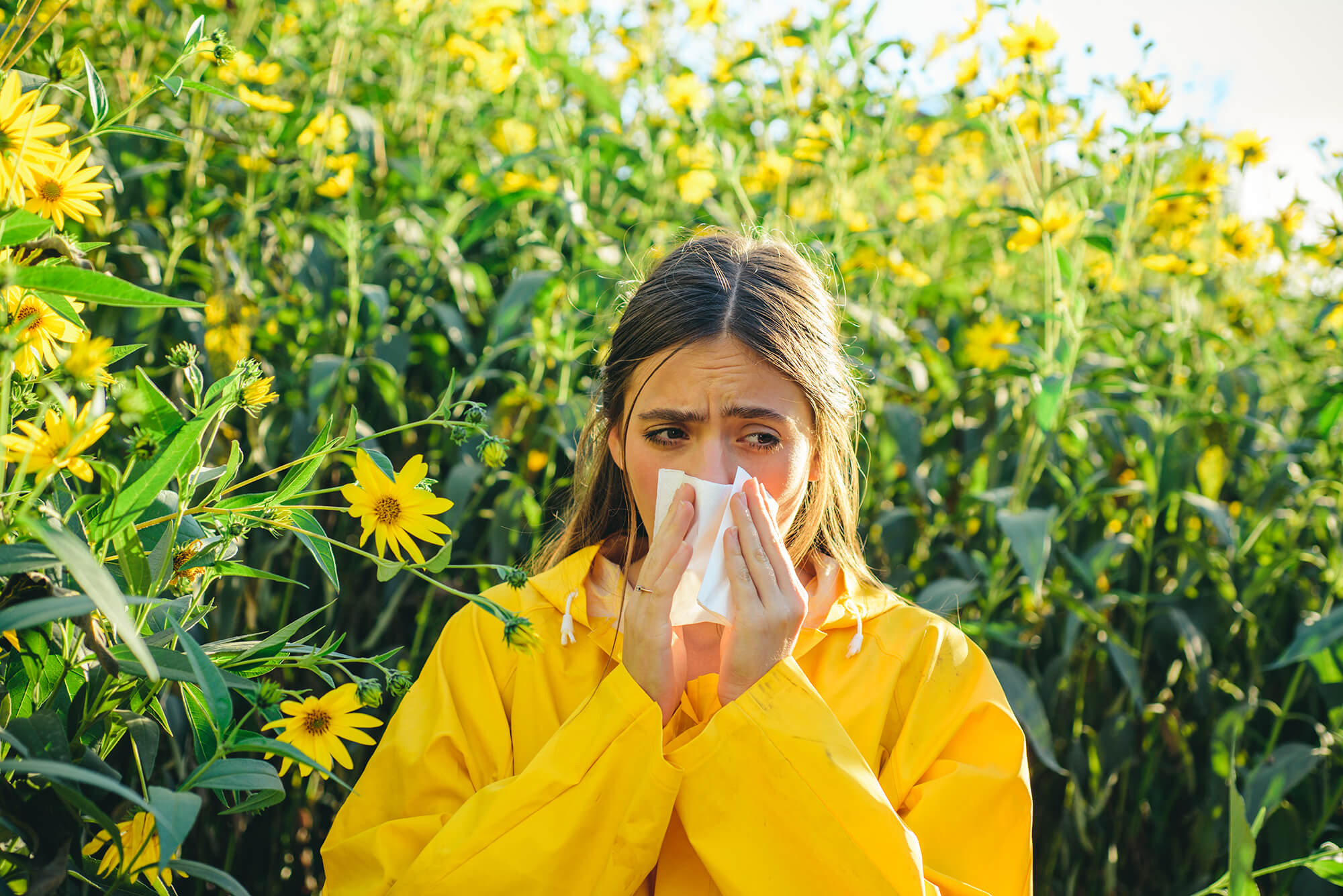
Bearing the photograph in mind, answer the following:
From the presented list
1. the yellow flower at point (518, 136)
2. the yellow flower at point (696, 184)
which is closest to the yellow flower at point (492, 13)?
the yellow flower at point (518, 136)

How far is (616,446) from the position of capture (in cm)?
142

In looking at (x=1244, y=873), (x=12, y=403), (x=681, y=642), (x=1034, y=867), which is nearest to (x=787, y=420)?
(x=681, y=642)

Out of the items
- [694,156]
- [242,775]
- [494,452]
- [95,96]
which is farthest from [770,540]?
[694,156]

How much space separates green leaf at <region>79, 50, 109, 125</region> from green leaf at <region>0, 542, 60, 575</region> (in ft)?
1.36

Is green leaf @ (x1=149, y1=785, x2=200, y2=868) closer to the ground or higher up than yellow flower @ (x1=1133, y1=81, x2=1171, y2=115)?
closer to the ground

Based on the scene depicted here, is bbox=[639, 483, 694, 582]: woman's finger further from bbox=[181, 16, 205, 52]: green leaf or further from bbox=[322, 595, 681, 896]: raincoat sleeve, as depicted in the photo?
bbox=[181, 16, 205, 52]: green leaf

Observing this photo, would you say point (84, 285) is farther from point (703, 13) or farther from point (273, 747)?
point (703, 13)

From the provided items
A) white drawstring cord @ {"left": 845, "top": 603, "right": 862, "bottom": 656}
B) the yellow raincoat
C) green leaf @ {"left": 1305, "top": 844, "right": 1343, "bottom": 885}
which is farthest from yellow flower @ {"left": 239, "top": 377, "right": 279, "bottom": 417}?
green leaf @ {"left": 1305, "top": 844, "right": 1343, "bottom": 885}

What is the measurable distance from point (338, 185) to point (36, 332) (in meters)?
1.35

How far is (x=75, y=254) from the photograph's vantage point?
0.80 meters

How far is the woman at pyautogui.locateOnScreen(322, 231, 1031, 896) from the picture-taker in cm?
104

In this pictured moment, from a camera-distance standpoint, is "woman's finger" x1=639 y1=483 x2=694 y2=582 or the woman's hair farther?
the woman's hair

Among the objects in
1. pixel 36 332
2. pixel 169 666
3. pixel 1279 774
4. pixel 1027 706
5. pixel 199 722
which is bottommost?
pixel 1279 774

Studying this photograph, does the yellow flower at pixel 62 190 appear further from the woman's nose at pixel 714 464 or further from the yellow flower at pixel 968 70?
the yellow flower at pixel 968 70
